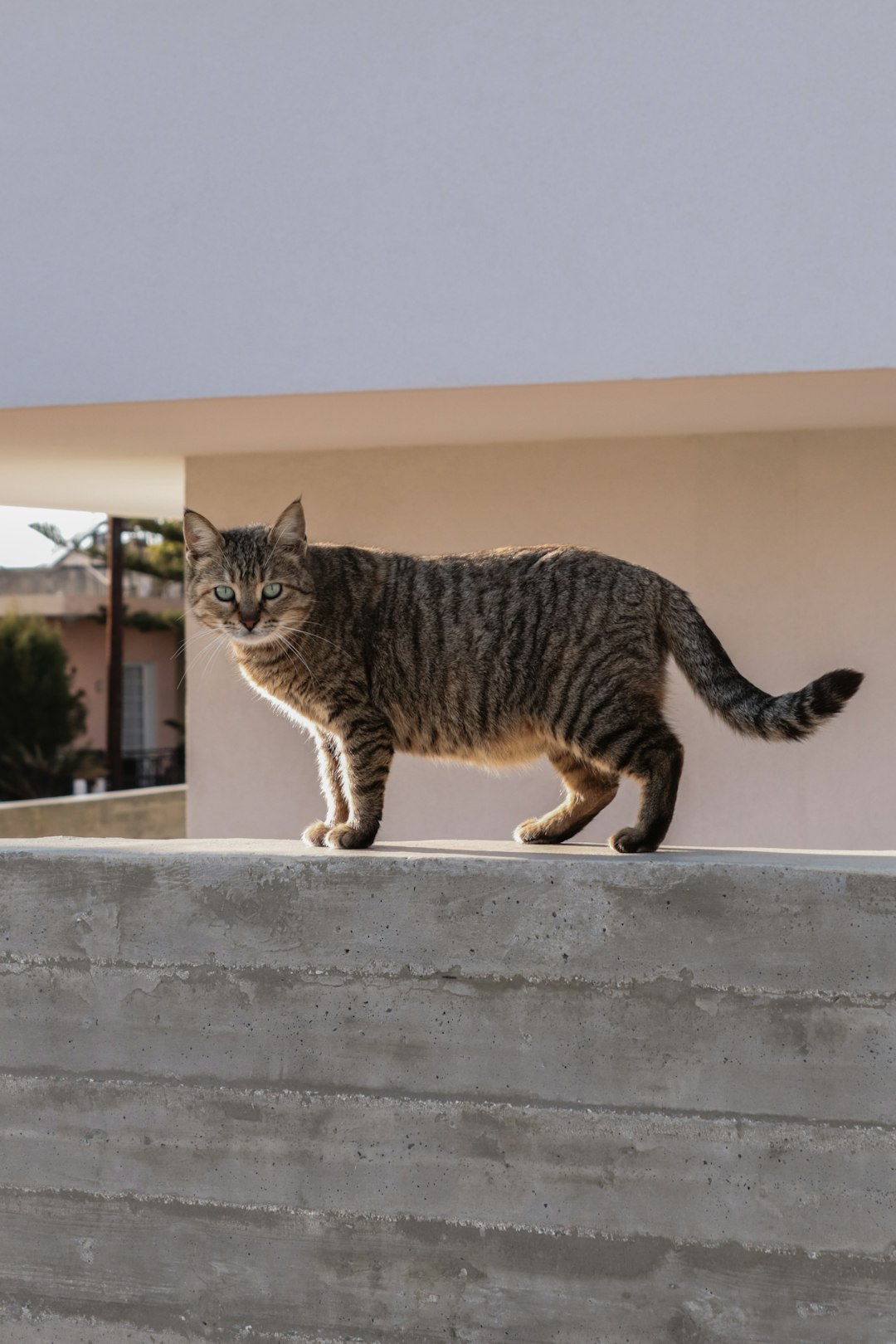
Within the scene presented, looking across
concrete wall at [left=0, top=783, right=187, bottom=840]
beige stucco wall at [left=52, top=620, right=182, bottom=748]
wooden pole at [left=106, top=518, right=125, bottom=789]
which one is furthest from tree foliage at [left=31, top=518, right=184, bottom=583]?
concrete wall at [left=0, top=783, right=187, bottom=840]

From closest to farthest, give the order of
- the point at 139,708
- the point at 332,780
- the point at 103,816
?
the point at 332,780 → the point at 103,816 → the point at 139,708

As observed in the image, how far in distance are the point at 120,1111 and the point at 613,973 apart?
0.94 m

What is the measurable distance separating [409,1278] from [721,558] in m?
4.33

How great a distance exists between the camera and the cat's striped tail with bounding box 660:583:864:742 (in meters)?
2.64

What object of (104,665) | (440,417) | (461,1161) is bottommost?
(461,1161)

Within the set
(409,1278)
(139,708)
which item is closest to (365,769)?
(409,1278)

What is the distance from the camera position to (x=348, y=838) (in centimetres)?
288

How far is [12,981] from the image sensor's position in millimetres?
2502

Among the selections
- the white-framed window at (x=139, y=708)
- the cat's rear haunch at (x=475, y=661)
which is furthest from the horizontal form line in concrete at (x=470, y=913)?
the white-framed window at (x=139, y=708)

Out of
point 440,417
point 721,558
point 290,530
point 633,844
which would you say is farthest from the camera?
point 721,558

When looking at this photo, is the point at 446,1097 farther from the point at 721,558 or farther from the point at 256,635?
the point at 721,558

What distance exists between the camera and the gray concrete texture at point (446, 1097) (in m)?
2.21

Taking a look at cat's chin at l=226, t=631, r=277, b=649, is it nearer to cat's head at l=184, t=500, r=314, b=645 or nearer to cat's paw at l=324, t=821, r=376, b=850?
cat's head at l=184, t=500, r=314, b=645

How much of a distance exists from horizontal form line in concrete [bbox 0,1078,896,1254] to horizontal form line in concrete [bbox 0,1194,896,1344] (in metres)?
0.03
